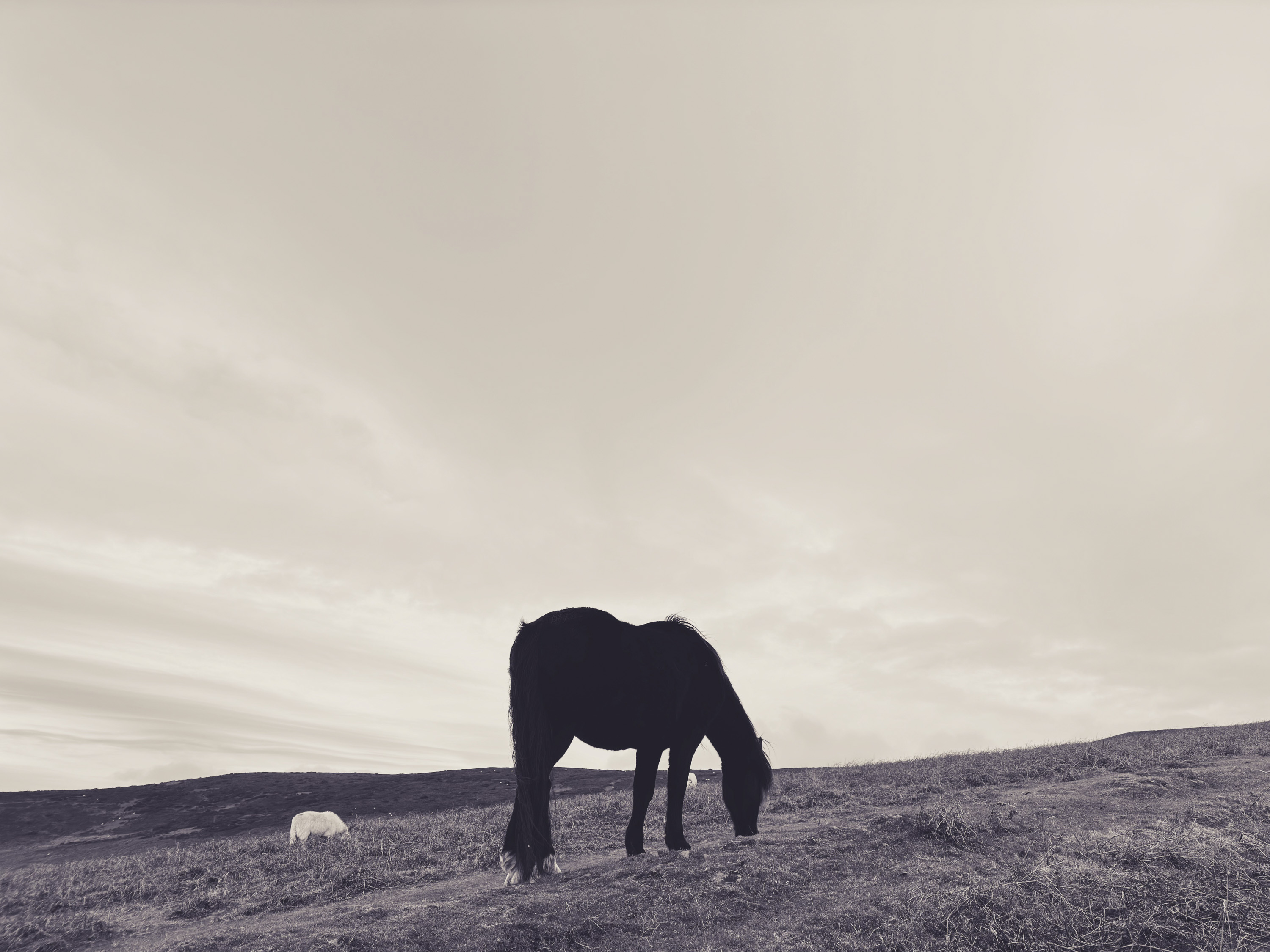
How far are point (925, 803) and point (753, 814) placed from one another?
13.2ft

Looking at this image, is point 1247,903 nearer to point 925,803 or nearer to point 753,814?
point 753,814

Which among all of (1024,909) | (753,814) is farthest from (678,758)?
(1024,909)

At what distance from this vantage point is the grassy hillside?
259 inches

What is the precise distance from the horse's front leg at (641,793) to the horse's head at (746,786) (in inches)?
60.6

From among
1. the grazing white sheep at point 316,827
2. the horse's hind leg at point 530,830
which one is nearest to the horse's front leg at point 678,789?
the horse's hind leg at point 530,830

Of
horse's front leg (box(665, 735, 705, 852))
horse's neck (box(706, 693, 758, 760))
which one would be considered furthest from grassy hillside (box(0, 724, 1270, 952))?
horse's neck (box(706, 693, 758, 760))

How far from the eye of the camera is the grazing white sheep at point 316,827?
1917 centimetres

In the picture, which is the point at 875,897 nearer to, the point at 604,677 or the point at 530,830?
the point at 604,677

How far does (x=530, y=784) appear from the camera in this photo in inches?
370

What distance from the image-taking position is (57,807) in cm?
3216

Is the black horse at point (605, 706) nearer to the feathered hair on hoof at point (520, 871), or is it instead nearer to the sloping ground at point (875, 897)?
the feathered hair on hoof at point (520, 871)

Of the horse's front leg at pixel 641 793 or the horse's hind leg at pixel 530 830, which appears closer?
the horse's hind leg at pixel 530 830

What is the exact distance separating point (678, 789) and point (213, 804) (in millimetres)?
31292

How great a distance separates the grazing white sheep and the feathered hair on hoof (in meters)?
11.9
